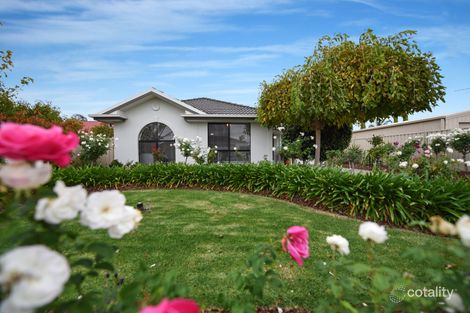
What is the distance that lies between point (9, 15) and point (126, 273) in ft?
36.5

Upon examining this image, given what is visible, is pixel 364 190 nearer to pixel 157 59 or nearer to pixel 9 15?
pixel 157 59

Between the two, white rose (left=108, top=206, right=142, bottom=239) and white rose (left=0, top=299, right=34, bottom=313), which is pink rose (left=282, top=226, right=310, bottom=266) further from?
white rose (left=0, top=299, right=34, bottom=313)

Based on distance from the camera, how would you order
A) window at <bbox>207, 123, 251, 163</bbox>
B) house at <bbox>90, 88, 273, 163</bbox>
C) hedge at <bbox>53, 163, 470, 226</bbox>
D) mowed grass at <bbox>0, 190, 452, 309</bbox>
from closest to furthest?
mowed grass at <bbox>0, 190, 452, 309</bbox> → hedge at <bbox>53, 163, 470, 226</bbox> → house at <bbox>90, 88, 273, 163</bbox> → window at <bbox>207, 123, 251, 163</bbox>

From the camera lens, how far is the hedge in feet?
16.0

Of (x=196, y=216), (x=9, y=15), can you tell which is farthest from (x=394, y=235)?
(x=9, y=15)

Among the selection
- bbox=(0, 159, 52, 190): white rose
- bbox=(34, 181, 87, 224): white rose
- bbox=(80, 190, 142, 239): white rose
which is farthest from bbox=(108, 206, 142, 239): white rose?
bbox=(0, 159, 52, 190): white rose

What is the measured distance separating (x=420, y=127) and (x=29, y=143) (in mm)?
16317

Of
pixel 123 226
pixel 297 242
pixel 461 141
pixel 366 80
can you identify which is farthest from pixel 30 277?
pixel 461 141

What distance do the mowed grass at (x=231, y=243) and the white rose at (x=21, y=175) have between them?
121cm

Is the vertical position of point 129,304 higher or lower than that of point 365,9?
lower

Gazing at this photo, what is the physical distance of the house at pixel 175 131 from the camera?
13.4m

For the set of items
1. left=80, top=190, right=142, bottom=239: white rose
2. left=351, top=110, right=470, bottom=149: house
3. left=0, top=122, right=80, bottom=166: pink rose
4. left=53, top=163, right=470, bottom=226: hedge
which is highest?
left=351, top=110, right=470, bottom=149: house

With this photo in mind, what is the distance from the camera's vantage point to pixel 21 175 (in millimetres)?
786

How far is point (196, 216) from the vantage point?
570cm
